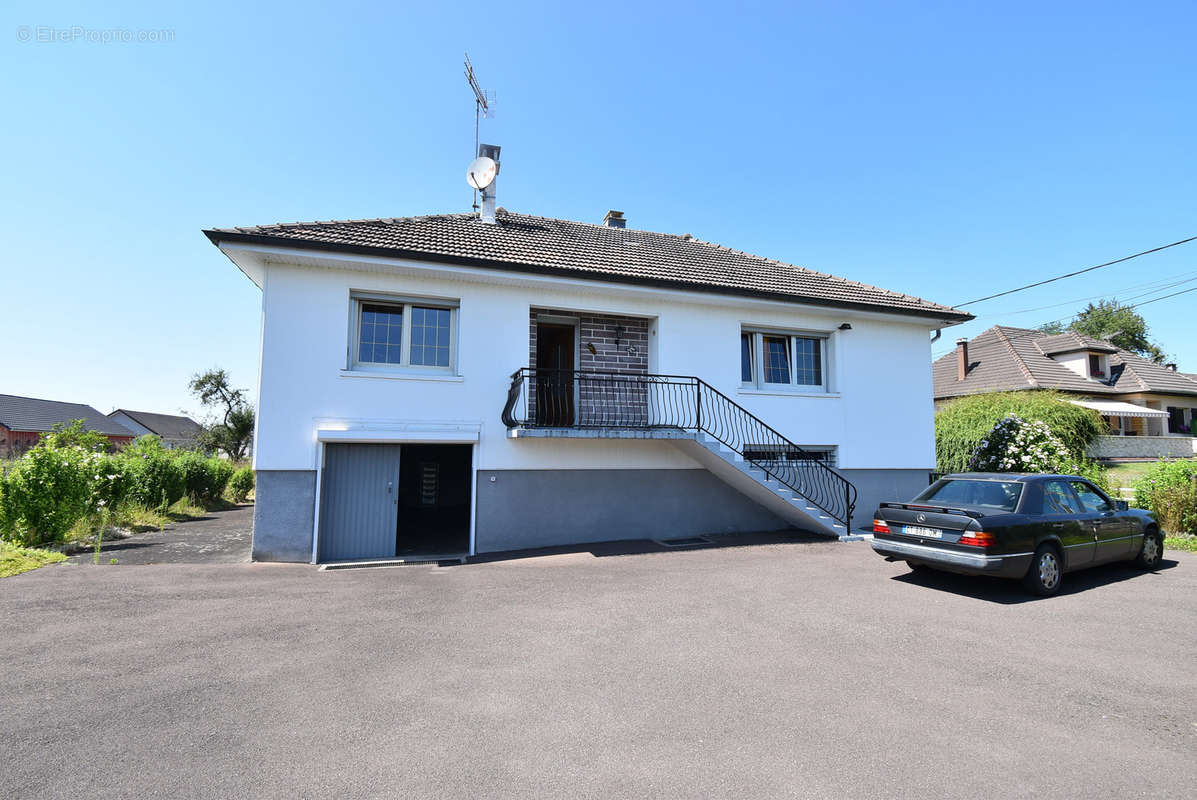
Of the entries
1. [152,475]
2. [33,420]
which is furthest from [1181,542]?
[33,420]

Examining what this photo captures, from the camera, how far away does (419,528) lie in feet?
41.4

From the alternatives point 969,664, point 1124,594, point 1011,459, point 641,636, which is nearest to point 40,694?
point 641,636

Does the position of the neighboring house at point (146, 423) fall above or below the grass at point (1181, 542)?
above

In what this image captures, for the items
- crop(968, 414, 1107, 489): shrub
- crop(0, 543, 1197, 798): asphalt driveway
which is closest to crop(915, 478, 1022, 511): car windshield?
crop(0, 543, 1197, 798): asphalt driveway

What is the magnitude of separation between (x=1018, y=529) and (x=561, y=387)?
7547mm

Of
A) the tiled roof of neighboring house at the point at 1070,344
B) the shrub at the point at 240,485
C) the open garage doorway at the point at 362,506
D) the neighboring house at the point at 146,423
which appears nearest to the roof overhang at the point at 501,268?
the open garage doorway at the point at 362,506

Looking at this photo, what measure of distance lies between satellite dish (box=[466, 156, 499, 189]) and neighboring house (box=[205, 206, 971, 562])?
2.56 feet

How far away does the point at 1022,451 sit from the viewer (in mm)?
13141

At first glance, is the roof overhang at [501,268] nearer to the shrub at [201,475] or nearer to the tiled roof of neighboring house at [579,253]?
the tiled roof of neighboring house at [579,253]

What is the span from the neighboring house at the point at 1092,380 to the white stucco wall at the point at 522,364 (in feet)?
64.2

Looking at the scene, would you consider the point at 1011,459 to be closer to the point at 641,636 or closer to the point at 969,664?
the point at 969,664

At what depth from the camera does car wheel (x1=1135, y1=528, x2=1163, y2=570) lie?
24.2ft

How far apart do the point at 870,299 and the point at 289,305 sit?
11.6 meters

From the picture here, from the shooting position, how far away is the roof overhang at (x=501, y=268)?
8.39 meters
